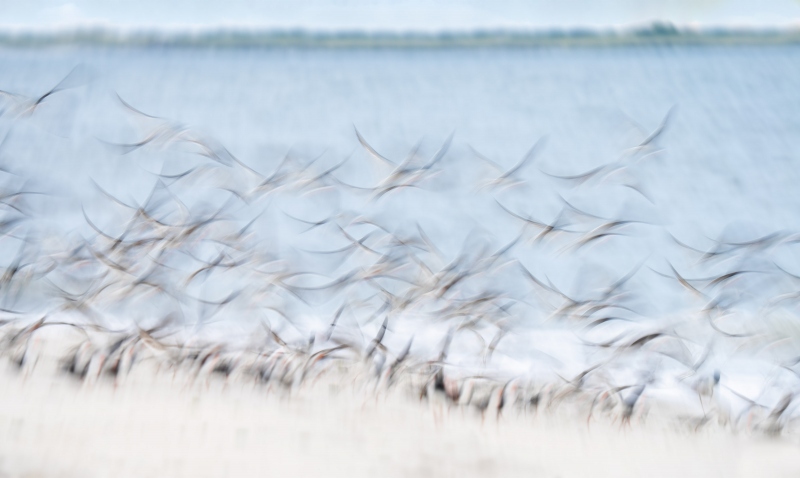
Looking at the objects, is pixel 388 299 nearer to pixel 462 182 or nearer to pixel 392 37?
pixel 462 182

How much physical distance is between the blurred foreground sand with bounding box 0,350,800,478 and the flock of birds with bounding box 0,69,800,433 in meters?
0.02

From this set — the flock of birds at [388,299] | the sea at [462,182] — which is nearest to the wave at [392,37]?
the sea at [462,182]

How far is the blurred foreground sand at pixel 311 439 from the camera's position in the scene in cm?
63

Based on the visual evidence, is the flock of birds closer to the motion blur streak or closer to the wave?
the motion blur streak

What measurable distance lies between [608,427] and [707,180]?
35 centimetres

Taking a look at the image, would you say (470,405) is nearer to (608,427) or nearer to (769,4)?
(608,427)

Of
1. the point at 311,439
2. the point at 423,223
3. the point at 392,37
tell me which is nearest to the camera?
the point at 311,439

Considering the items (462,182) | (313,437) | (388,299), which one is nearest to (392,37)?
(462,182)

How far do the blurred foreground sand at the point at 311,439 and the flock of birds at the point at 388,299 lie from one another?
2cm

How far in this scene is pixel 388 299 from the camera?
720 millimetres

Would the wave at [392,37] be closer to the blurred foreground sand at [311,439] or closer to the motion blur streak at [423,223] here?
the motion blur streak at [423,223]

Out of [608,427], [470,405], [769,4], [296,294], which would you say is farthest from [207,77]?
[769,4]

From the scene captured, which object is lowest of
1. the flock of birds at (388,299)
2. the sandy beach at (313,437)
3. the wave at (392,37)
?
the sandy beach at (313,437)

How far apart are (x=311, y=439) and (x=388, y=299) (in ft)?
0.57
